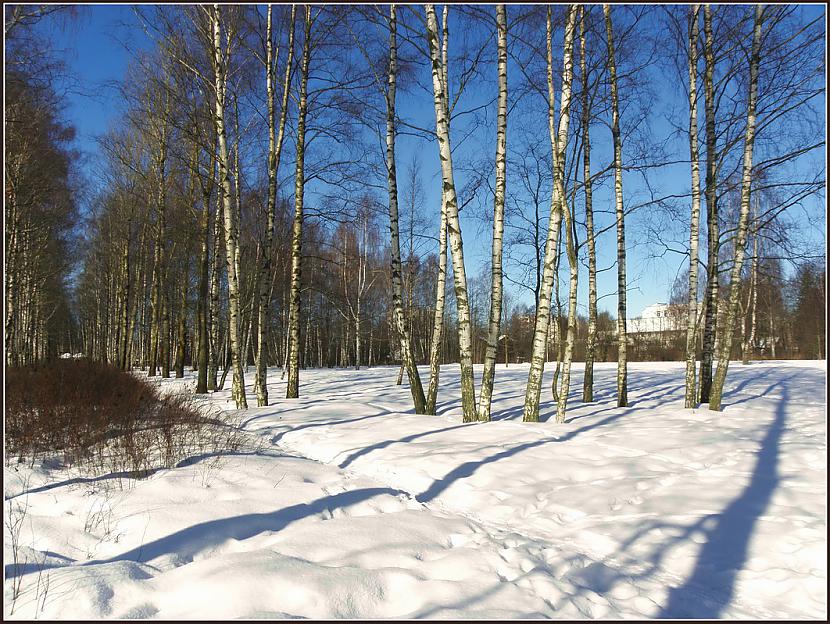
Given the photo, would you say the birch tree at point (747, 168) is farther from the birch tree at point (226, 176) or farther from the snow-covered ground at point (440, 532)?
the birch tree at point (226, 176)

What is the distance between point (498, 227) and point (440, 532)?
5.84 metres

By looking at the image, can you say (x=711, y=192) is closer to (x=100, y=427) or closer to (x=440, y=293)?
(x=440, y=293)

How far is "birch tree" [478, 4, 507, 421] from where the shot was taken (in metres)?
8.01

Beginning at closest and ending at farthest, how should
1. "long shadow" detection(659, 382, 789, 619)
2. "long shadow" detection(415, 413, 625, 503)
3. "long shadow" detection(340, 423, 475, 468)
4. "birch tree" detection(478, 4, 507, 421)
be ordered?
"long shadow" detection(659, 382, 789, 619)
"long shadow" detection(415, 413, 625, 503)
"long shadow" detection(340, 423, 475, 468)
"birch tree" detection(478, 4, 507, 421)

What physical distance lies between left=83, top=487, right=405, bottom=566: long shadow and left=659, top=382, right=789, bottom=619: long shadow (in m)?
2.44

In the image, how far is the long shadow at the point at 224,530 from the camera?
2.80 m

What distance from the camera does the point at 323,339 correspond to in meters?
40.5

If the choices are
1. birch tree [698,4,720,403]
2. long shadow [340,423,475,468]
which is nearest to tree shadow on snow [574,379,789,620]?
long shadow [340,423,475,468]

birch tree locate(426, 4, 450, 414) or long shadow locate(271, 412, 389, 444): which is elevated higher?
birch tree locate(426, 4, 450, 414)

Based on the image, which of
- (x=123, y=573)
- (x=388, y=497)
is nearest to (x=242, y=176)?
(x=388, y=497)

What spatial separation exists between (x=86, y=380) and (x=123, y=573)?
22.9 feet

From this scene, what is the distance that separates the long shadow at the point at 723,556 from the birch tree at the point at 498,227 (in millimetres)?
4092

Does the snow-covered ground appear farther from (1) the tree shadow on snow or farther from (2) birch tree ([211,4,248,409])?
(2) birch tree ([211,4,248,409])

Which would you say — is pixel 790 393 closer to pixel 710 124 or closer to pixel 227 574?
pixel 710 124
